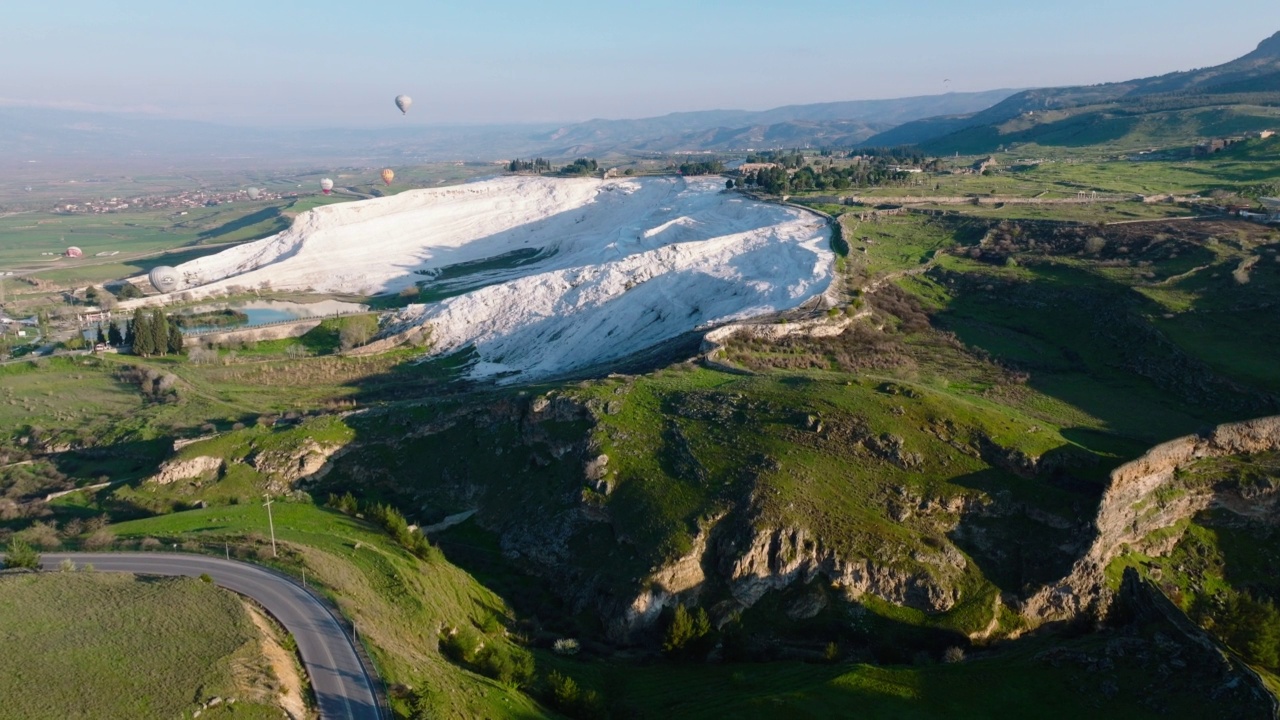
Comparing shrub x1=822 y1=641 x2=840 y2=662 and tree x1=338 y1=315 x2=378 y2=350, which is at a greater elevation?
tree x1=338 y1=315 x2=378 y2=350

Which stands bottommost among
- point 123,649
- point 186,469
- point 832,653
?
point 832,653

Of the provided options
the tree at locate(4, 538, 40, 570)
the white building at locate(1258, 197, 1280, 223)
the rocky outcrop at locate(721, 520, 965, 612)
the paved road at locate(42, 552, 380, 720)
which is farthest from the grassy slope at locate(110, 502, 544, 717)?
the white building at locate(1258, 197, 1280, 223)

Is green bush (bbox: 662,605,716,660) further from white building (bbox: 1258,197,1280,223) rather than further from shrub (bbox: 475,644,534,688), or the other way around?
white building (bbox: 1258,197,1280,223)

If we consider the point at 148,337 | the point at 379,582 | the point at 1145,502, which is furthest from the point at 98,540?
the point at 1145,502

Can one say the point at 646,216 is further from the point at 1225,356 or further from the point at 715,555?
the point at 715,555

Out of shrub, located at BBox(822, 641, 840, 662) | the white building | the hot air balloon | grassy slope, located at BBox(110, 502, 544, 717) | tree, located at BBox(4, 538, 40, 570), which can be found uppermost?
the white building

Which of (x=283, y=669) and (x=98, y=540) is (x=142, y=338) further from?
(x=283, y=669)
